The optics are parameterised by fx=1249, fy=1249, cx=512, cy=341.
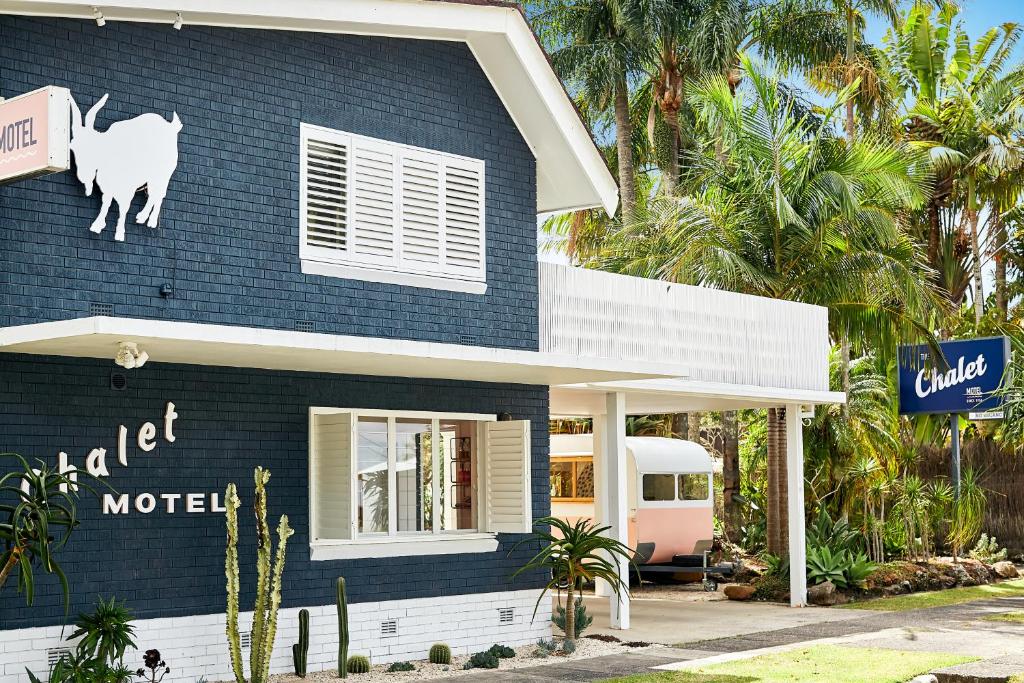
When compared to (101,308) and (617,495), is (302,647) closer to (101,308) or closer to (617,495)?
(101,308)

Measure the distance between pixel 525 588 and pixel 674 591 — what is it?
733cm

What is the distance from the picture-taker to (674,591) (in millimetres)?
21031

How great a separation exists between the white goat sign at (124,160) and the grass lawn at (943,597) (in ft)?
38.5

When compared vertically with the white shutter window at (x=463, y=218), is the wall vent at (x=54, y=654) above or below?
below

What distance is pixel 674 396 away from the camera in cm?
1669

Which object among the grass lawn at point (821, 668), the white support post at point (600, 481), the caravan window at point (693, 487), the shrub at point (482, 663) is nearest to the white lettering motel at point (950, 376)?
the caravan window at point (693, 487)

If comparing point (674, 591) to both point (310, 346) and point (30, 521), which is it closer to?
point (310, 346)

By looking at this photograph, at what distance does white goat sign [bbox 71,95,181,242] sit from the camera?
1072 centimetres

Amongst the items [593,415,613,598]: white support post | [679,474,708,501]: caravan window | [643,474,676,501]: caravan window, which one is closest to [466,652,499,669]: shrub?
[593,415,613,598]: white support post

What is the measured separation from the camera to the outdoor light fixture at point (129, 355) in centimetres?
975

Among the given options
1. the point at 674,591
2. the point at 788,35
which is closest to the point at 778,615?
the point at 674,591

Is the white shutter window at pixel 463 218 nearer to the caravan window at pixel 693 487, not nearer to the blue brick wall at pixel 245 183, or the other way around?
the blue brick wall at pixel 245 183

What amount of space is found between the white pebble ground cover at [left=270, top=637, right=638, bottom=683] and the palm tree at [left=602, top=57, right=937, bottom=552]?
240 inches

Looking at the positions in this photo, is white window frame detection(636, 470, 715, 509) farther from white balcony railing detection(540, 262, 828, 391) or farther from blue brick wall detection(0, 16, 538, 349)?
blue brick wall detection(0, 16, 538, 349)
